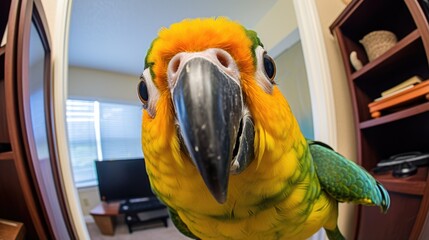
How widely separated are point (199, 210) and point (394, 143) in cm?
84

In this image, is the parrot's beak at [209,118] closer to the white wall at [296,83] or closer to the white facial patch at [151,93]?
the white facial patch at [151,93]

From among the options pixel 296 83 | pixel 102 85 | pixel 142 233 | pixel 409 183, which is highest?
pixel 102 85

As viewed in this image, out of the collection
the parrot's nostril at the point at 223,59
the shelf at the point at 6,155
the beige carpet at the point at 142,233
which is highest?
the parrot's nostril at the point at 223,59

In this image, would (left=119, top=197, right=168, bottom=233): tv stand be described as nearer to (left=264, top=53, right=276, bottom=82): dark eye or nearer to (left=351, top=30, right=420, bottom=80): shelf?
(left=264, top=53, right=276, bottom=82): dark eye

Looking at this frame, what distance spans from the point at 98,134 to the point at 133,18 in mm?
1320

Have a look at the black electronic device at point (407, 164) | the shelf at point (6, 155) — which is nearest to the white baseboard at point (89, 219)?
the shelf at point (6, 155)

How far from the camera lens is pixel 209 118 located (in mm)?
167

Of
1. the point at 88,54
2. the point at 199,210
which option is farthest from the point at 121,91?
the point at 199,210

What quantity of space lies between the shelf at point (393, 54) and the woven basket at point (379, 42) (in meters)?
0.04

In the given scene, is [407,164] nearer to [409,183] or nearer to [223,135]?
[409,183]

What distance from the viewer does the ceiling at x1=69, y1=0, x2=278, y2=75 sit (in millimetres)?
938

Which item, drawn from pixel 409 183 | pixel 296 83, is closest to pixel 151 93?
pixel 409 183

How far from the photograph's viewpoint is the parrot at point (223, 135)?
17cm

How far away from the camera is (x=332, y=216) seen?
1.27 feet
